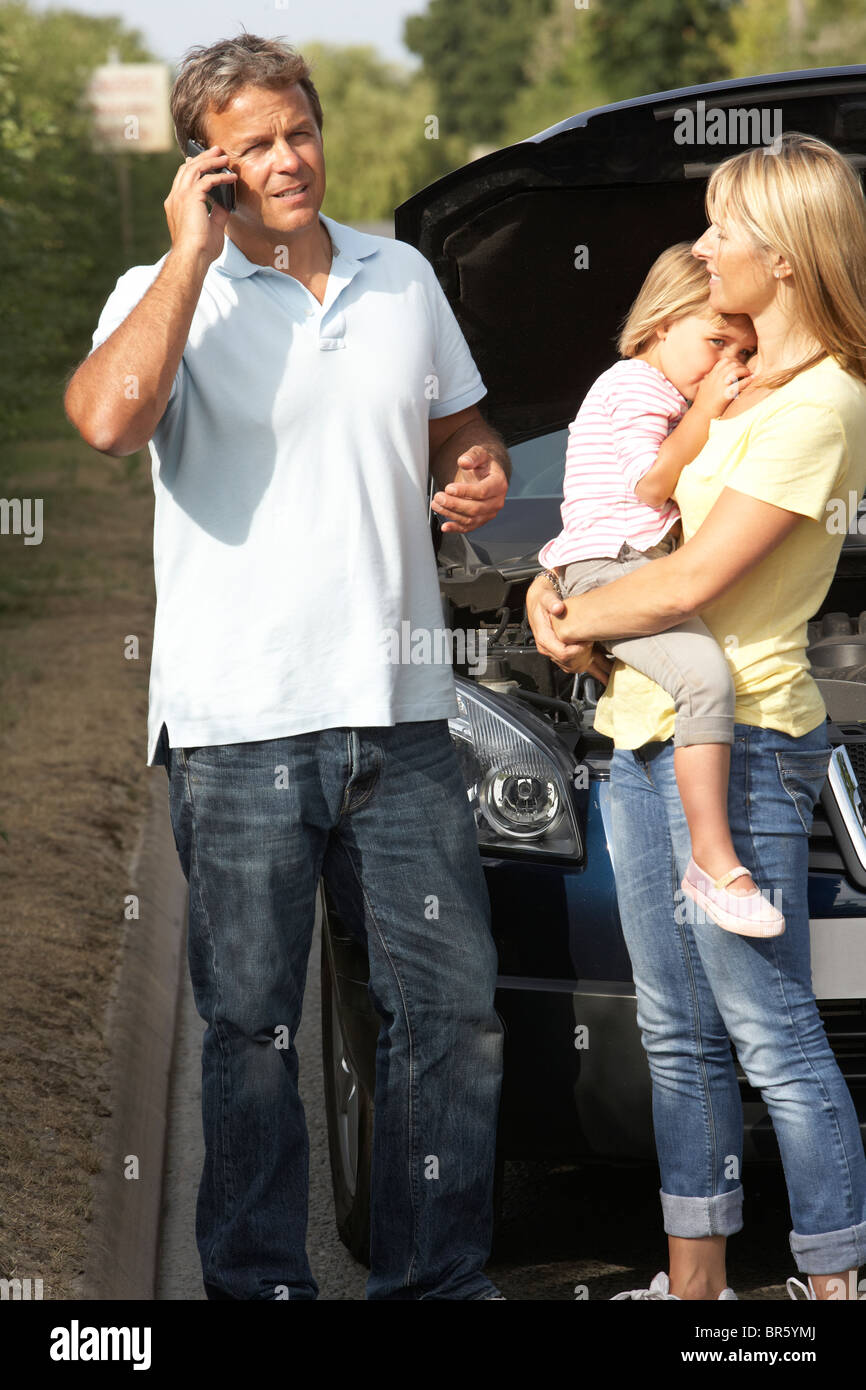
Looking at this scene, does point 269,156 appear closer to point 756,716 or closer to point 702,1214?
point 756,716

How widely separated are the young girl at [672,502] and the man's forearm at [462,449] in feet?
0.52

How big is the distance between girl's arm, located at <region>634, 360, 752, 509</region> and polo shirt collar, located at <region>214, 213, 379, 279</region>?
24.7 inches

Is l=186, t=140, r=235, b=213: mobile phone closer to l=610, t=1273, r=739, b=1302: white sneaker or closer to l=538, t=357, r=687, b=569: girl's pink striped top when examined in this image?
l=538, t=357, r=687, b=569: girl's pink striped top

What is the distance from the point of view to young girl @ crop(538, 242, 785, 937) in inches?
102

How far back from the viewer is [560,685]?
385cm

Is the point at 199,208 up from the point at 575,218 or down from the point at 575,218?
down

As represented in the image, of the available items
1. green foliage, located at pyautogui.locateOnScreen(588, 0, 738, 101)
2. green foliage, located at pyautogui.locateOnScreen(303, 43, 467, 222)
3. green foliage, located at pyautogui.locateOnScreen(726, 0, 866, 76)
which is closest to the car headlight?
green foliage, located at pyautogui.locateOnScreen(726, 0, 866, 76)

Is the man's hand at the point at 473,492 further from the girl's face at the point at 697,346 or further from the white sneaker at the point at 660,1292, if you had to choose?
the white sneaker at the point at 660,1292

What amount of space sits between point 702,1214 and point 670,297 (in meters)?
1.52

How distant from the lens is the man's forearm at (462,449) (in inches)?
119

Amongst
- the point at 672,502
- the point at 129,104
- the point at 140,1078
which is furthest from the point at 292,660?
the point at 129,104

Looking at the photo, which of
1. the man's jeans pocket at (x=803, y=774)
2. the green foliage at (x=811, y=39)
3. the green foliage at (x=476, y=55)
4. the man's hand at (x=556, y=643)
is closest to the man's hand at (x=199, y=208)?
the man's hand at (x=556, y=643)

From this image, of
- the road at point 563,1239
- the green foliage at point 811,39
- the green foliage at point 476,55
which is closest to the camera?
the road at point 563,1239
